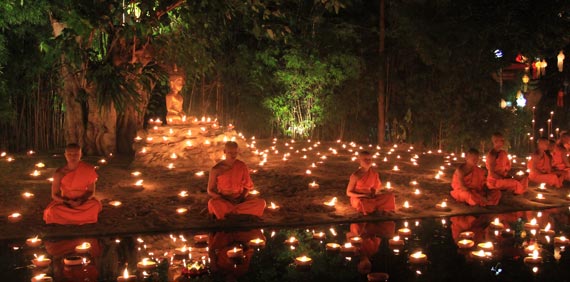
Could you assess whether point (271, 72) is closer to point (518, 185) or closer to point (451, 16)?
point (451, 16)

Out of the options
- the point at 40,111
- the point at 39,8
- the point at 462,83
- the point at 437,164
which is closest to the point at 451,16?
the point at 462,83

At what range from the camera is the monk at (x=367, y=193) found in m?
7.57

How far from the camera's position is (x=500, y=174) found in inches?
348

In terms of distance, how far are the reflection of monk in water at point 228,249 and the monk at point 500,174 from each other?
400 centimetres

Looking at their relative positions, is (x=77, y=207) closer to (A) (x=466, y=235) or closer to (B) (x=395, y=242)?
(B) (x=395, y=242)

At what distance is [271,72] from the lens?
16891 millimetres

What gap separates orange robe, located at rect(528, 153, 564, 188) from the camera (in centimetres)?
964

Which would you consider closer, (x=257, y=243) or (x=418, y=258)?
(x=418, y=258)

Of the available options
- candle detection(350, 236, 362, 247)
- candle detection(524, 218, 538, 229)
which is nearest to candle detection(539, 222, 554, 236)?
candle detection(524, 218, 538, 229)

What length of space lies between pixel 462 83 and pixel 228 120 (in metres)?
6.97

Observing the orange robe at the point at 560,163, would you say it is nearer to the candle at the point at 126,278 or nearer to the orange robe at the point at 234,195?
the orange robe at the point at 234,195

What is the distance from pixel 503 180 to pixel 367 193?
2448mm

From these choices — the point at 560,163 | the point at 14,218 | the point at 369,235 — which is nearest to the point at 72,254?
the point at 14,218

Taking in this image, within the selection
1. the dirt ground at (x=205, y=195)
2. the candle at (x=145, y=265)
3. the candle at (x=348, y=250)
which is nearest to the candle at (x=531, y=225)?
the dirt ground at (x=205, y=195)
